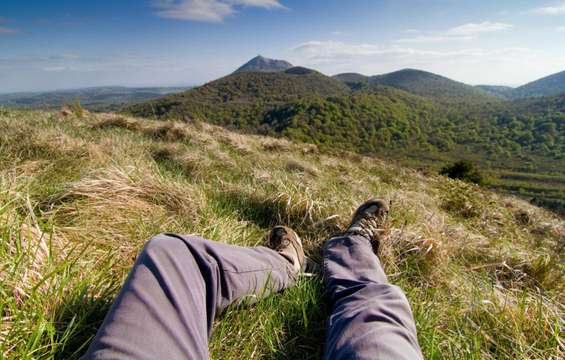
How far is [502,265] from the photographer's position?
2129mm

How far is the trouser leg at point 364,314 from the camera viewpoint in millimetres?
1073

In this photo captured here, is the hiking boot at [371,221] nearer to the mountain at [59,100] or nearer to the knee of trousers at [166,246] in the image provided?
the knee of trousers at [166,246]

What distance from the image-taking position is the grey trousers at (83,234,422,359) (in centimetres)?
95

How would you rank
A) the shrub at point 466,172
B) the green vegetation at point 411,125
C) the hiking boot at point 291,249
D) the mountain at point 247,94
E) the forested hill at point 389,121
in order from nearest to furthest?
the hiking boot at point 291,249 < the shrub at point 466,172 < the green vegetation at point 411,125 < the forested hill at point 389,121 < the mountain at point 247,94

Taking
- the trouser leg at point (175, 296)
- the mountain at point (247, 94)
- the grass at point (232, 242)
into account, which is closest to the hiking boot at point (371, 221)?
the grass at point (232, 242)

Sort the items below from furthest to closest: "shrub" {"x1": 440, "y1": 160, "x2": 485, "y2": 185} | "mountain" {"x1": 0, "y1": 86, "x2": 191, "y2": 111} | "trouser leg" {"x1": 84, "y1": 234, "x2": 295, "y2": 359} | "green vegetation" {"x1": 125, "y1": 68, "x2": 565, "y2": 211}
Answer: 1. "green vegetation" {"x1": 125, "y1": 68, "x2": 565, "y2": 211}
2. "shrub" {"x1": 440, "y1": 160, "x2": 485, "y2": 185}
3. "mountain" {"x1": 0, "y1": 86, "x2": 191, "y2": 111}
4. "trouser leg" {"x1": 84, "y1": 234, "x2": 295, "y2": 359}

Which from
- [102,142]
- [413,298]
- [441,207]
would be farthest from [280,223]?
[441,207]

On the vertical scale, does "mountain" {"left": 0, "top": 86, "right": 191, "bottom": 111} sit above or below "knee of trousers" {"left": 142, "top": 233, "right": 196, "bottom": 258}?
above

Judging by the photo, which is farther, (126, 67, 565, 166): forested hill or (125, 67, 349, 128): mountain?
(125, 67, 349, 128): mountain

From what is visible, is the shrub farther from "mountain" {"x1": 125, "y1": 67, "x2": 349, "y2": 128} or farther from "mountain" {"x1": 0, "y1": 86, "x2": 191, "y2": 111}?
"mountain" {"x1": 125, "y1": 67, "x2": 349, "y2": 128}

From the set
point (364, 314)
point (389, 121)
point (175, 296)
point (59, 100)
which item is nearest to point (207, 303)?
point (175, 296)

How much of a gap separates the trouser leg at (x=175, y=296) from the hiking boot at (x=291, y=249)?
10.5 inches

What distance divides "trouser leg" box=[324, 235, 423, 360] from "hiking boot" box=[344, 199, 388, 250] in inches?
9.7

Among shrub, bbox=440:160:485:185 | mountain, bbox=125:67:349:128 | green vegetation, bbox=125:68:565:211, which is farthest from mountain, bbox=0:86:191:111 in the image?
shrub, bbox=440:160:485:185
